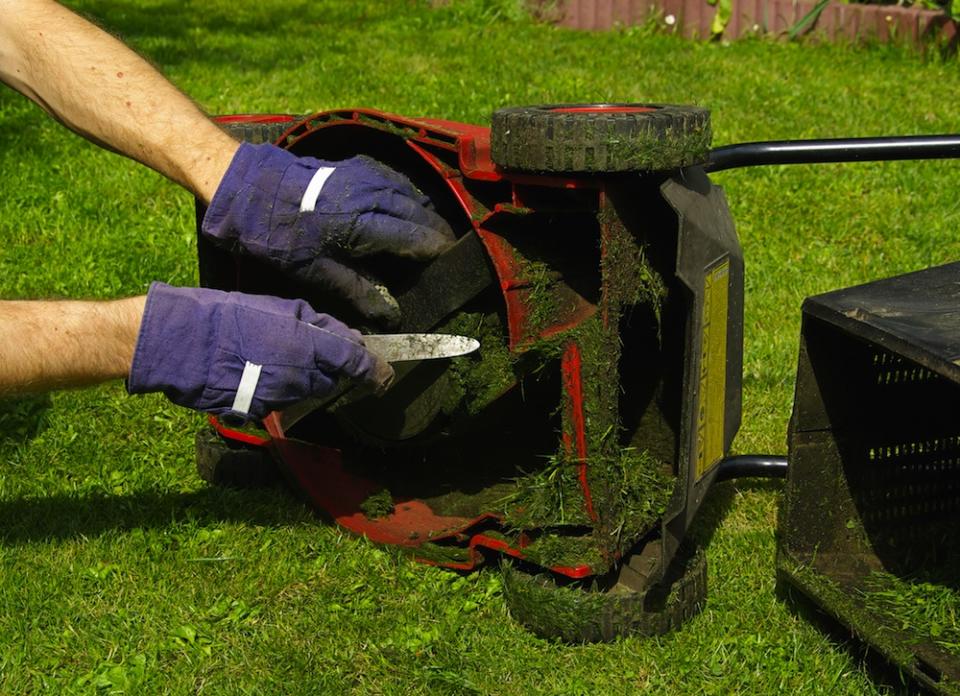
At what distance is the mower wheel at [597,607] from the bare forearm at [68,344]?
1.01 metres

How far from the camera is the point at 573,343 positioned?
2.47 meters

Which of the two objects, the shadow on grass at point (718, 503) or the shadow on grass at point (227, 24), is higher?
the shadow on grass at point (227, 24)

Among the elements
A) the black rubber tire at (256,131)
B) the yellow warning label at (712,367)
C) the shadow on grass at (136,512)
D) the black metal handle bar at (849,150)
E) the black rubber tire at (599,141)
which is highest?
the black rubber tire at (599,141)

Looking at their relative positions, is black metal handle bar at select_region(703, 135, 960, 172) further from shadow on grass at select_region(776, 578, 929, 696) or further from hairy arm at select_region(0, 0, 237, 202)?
hairy arm at select_region(0, 0, 237, 202)

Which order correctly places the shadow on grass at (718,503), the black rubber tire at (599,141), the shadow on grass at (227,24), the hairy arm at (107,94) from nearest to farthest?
the black rubber tire at (599,141)
the hairy arm at (107,94)
the shadow on grass at (718,503)
the shadow on grass at (227,24)

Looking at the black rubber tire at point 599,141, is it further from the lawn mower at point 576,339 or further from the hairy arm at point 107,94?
the hairy arm at point 107,94

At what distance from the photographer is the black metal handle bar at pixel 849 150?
2.80 m

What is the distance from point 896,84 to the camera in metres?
6.65

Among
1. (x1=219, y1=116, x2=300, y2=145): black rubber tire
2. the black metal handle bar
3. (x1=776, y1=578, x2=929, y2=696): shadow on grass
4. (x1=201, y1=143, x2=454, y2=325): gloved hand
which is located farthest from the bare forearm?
(x1=776, y1=578, x2=929, y2=696): shadow on grass

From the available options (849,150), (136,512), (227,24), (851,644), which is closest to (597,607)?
(851,644)

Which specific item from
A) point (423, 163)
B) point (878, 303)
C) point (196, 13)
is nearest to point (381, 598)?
point (423, 163)

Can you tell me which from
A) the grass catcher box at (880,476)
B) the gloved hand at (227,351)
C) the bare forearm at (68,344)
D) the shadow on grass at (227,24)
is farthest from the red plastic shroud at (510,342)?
the shadow on grass at (227,24)

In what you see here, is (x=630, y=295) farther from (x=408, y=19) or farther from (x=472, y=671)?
(x=408, y=19)

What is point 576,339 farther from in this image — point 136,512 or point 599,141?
point 136,512
